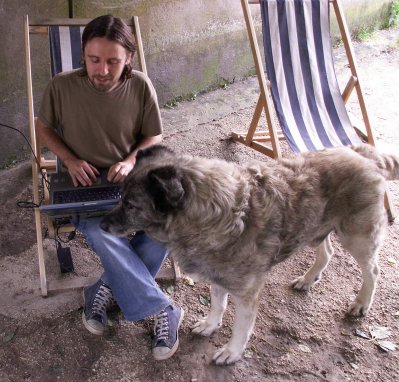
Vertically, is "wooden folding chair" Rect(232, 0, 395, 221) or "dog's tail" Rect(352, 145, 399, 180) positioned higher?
"wooden folding chair" Rect(232, 0, 395, 221)

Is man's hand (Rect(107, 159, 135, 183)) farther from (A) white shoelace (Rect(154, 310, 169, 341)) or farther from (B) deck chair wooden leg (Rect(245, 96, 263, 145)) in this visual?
(B) deck chair wooden leg (Rect(245, 96, 263, 145))

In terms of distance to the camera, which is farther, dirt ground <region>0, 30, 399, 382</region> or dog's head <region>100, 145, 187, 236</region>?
dirt ground <region>0, 30, 399, 382</region>

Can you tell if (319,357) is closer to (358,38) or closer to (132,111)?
(132,111)

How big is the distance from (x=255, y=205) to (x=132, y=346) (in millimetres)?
1272

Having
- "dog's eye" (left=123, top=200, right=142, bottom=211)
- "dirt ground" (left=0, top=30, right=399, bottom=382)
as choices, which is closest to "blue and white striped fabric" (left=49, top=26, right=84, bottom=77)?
"dirt ground" (left=0, top=30, right=399, bottom=382)

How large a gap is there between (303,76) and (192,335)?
2631 mm

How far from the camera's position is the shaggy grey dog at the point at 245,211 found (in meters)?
2.15

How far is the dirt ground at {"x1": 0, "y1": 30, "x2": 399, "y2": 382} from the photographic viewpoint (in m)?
2.67

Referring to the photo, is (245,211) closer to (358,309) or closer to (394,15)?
(358,309)

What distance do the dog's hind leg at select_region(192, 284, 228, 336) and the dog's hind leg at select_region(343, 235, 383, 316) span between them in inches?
35.0

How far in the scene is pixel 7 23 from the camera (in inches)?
145

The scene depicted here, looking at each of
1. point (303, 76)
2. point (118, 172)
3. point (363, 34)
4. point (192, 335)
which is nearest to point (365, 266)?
point (192, 335)

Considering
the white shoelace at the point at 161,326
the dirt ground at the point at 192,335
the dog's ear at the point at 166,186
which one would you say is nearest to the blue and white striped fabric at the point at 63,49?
the dirt ground at the point at 192,335

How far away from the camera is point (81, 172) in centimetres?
279
